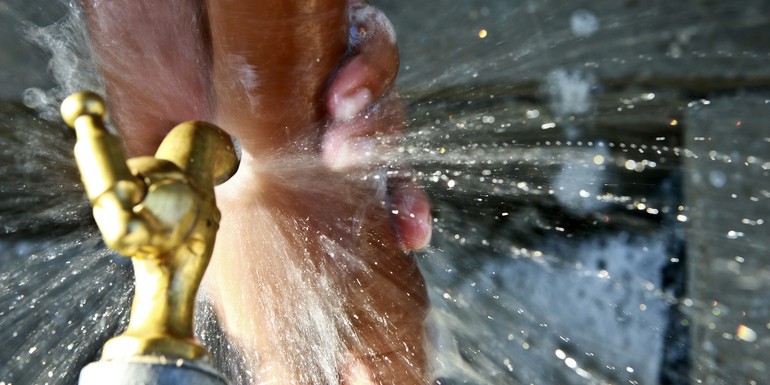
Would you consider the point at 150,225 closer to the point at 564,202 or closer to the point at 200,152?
the point at 200,152

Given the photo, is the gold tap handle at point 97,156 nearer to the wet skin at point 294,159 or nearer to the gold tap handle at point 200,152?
the gold tap handle at point 200,152

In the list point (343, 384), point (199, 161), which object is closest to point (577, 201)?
point (343, 384)

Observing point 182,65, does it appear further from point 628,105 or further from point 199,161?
point 628,105

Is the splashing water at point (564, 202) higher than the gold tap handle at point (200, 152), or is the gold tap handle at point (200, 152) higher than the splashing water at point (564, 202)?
the gold tap handle at point (200, 152)

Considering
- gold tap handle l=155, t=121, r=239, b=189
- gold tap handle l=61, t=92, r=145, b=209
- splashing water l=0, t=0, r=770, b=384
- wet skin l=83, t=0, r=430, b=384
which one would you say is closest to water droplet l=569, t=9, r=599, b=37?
splashing water l=0, t=0, r=770, b=384

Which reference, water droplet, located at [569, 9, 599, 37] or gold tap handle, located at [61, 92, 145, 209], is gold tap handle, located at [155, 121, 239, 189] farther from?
water droplet, located at [569, 9, 599, 37]

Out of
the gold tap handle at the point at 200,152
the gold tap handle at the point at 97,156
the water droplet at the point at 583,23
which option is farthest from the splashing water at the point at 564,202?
the gold tap handle at the point at 97,156
